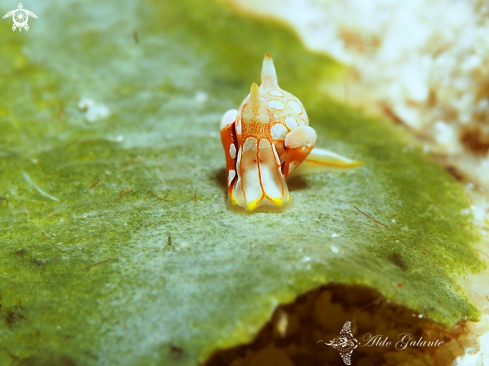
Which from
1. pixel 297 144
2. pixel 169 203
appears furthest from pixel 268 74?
pixel 169 203

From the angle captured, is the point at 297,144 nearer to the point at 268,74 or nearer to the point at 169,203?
the point at 268,74

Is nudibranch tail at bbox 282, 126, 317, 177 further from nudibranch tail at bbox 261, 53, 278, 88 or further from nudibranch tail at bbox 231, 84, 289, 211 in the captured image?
nudibranch tail at bbox 261, 53, 278, 88

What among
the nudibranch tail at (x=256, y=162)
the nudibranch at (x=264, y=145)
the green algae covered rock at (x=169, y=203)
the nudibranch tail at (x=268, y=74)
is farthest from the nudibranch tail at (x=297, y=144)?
the nudibranch tail at (x=268, y=74)

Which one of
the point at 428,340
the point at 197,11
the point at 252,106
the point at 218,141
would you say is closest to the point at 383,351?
the point at 428,340

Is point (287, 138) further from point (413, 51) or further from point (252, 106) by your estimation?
point (413, 51)

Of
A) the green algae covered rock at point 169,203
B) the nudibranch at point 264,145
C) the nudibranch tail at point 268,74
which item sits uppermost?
the nudibranch tail at point 268,74

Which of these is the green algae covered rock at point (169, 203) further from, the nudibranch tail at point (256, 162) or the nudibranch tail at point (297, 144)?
the nudibranch tail at point (297, 144)
